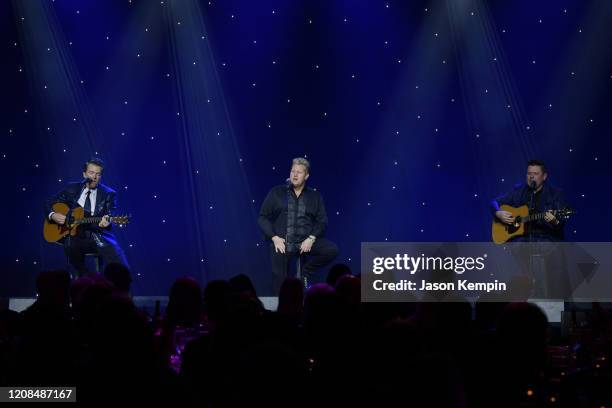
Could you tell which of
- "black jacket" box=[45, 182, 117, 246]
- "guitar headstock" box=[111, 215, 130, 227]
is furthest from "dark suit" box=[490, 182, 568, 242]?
"black jacket" box=[45, 182, 117, 246]

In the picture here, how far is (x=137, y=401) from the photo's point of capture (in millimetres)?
2592

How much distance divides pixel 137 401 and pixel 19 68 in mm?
8643

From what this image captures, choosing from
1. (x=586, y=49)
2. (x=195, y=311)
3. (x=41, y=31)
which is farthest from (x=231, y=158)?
(x=195, y=311)

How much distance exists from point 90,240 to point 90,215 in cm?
28

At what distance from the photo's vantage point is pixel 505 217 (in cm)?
893

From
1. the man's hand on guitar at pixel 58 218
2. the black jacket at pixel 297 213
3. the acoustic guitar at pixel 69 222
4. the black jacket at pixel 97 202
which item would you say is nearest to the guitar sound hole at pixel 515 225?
the black jacket at pixel 297 213

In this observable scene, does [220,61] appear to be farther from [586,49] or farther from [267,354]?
[267,354]

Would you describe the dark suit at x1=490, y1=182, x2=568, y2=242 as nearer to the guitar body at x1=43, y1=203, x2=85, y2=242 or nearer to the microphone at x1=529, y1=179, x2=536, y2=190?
the microphone at x1=529, y1=179, x2=536, y2=190

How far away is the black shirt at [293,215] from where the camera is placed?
882 cm

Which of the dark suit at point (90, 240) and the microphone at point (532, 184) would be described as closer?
the microphone at point (532, 184)

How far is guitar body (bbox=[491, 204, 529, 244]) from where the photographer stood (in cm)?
886

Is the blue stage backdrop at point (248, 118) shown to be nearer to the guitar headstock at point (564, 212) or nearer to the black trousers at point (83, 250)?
the black trousers at point (83, 250)

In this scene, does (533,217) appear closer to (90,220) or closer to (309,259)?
(309,259)

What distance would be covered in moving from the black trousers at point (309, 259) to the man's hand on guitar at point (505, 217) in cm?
185
